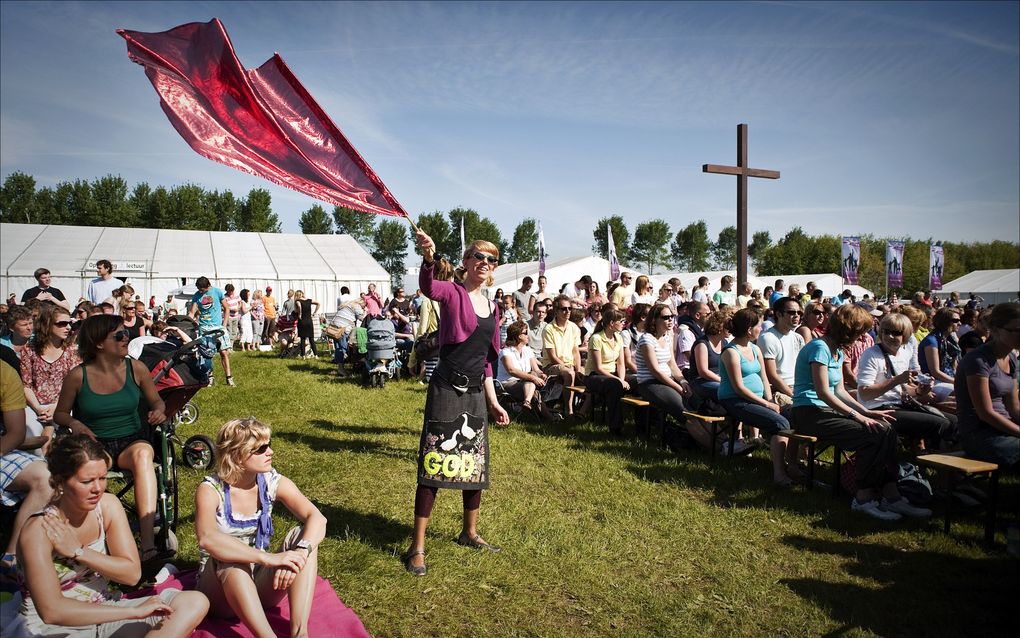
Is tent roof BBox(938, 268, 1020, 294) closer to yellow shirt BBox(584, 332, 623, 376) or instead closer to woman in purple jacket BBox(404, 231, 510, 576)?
yellow shirt BBox(584, 332, 623, 376)

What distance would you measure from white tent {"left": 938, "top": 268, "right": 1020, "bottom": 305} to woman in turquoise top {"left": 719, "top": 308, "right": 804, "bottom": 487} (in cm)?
4866

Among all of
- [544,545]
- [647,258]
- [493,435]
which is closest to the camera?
[544,545]

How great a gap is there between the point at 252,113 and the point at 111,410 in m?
2.28

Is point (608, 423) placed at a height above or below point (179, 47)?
below

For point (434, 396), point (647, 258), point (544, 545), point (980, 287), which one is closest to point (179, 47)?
point (434, 396)

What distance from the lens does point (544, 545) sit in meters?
4.52

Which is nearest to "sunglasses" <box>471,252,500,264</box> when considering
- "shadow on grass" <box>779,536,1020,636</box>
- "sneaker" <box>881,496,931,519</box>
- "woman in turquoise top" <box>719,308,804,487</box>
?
"shadow on grass" <box>779,536,1020,636</box>

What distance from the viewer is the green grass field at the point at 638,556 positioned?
357 centimetres

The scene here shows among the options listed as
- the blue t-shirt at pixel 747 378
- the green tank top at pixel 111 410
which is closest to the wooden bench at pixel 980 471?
the blue t-shirt at pixel 747 378

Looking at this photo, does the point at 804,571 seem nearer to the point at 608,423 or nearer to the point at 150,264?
the point at 608,423

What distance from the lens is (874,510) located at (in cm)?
506

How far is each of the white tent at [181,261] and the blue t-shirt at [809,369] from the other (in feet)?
81.7

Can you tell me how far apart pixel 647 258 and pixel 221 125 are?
105 metres

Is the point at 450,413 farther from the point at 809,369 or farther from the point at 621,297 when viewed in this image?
the point at 621,297
